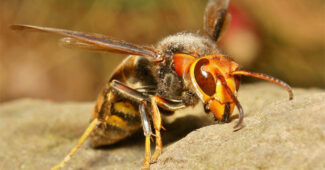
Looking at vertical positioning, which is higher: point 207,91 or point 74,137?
point 207,91

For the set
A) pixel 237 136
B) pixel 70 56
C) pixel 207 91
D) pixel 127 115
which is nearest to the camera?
pixel 237 136

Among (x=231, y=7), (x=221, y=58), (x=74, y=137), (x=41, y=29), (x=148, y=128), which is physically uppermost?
(x=231, y=7)

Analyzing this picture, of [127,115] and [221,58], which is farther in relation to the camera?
[127,115]

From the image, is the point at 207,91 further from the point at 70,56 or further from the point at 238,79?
the point at 70,56

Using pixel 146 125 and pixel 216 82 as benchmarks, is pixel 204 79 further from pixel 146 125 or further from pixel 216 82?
pixel 146 125

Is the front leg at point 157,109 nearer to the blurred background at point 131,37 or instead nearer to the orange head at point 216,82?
the orange head at point 216,82

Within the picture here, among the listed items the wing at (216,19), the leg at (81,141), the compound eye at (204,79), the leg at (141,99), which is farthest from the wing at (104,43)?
the wing at (216,19)

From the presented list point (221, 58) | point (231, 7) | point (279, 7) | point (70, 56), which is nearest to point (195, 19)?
point (231, 7)
